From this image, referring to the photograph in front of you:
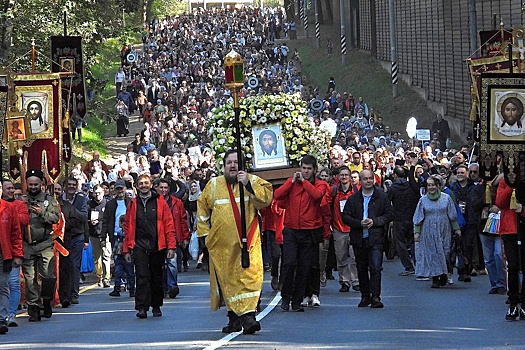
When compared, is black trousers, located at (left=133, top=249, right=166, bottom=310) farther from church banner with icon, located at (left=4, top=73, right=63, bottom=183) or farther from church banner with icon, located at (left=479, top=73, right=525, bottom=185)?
church banner with icon, located at (left=479, top=73, right=525, bottom=185)

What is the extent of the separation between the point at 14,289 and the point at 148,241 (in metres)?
1.89

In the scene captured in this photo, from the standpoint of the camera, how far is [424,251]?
70.2ft

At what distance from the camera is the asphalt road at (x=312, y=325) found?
1418 centimetres

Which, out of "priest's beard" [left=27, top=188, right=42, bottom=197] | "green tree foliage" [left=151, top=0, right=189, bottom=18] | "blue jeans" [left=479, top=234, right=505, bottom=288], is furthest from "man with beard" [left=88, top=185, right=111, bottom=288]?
"green tree foliage" [left=151, top=0, right=189, bottom=18]

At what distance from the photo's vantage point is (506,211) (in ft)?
53.9

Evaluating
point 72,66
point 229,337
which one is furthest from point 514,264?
point 72,66

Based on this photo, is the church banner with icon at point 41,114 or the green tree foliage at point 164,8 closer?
the church banner with icon at point 41,114

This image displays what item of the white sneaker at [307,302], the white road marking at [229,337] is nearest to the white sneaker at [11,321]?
the white road marking at [229,337]

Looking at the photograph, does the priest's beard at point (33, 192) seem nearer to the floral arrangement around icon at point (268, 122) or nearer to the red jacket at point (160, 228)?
the red jacket at point (160, 228)

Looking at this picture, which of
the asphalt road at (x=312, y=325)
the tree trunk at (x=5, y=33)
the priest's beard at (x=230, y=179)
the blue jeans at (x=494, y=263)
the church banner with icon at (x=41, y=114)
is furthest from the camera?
the tree trunk at (x=5, y=33)

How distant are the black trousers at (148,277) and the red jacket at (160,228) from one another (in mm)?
143

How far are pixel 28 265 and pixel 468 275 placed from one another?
793 cm

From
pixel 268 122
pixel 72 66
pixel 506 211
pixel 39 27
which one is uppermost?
pixel 39 27

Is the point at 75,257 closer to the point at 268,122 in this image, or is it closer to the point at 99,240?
the point at 99,240
